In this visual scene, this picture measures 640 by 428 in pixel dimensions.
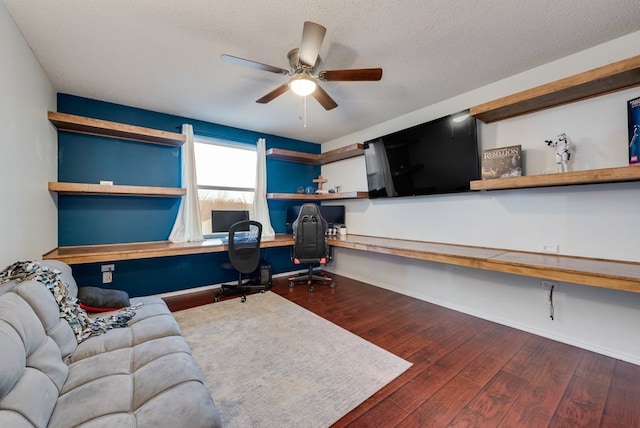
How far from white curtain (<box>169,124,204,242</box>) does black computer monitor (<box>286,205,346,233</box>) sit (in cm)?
158

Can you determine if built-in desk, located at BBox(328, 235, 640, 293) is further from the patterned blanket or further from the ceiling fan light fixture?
the patterned blanket

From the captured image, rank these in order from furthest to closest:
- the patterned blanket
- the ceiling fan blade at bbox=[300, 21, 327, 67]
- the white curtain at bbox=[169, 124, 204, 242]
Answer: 1. the white curtain at bbox=[169, 124, 204, 242]
2. the ceiling fan blade at bbox=[300, 21, 327, 67]
3. the patterned blanket

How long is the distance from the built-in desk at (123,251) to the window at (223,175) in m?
0.69

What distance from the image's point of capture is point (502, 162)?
2568 millimetres

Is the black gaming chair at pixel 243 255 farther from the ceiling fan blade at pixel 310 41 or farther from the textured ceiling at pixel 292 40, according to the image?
the ceiling fan blade at pixel 310 41

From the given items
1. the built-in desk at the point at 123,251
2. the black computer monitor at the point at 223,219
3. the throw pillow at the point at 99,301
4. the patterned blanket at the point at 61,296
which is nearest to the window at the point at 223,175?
the black computer monitor at the point at 223,219

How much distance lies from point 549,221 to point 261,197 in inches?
144

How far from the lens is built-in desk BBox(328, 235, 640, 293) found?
1.72m

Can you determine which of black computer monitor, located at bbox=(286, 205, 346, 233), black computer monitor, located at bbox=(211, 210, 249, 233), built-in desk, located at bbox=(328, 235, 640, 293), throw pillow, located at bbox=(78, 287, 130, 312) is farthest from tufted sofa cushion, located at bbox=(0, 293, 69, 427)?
black computer monitor, located at bbox=(286, 205, 346, 233)

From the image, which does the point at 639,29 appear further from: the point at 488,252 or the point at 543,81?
the point at 488,252

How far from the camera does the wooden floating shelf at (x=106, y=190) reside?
106 inches

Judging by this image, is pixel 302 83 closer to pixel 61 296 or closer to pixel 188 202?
pixel 61 296

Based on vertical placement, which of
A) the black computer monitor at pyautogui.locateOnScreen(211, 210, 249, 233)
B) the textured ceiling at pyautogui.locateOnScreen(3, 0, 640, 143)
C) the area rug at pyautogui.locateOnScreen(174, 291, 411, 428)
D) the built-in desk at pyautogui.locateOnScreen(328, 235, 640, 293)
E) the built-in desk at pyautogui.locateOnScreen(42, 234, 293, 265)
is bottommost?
the area rug at pyautogui.locateOnScreen(174, 291, 411, 428)

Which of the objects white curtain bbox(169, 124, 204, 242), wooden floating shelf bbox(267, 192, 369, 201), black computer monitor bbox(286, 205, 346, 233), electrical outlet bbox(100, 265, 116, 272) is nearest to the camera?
electrical outlet bbox(100, 265, 116, 272)
